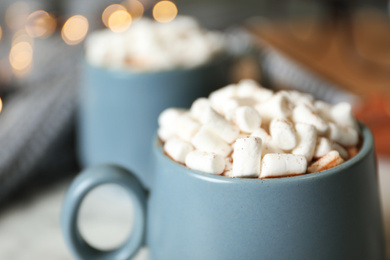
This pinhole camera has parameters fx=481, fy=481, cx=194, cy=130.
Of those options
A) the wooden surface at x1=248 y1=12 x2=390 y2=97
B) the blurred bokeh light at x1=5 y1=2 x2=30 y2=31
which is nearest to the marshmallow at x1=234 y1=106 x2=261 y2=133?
the wooden surface at x1=248 y1=12 x2=390 y2=97

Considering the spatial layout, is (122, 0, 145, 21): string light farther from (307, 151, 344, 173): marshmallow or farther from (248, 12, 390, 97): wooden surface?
(307, 151, 344, 173): marshmallow

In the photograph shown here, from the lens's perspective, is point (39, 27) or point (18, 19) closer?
point (39, 27)

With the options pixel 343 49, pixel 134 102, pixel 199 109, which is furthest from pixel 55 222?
pixel 343 49

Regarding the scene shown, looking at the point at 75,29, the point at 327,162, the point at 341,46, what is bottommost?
the point at 341,46

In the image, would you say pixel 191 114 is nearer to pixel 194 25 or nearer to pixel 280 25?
pixel 194 25

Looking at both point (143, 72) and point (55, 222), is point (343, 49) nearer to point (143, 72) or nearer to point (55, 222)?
point (143, 72)

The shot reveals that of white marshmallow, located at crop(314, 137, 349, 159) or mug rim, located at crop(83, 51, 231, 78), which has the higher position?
white marshmallow, located at crop(314, 137, 349, 159)

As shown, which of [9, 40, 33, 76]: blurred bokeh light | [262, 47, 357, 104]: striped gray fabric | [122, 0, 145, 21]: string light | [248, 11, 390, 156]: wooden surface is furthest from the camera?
[122, 0, 145, 21]: string light

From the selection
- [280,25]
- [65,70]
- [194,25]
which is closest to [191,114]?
[194,25]
